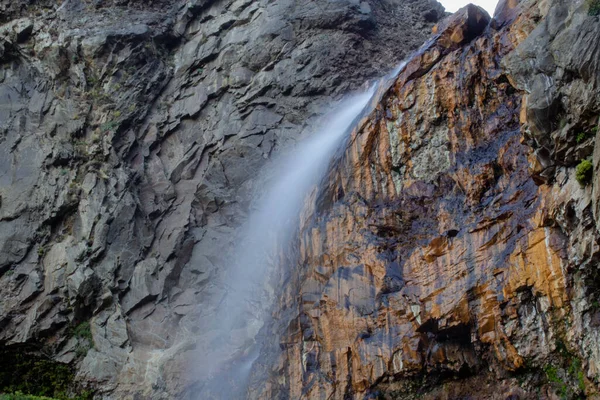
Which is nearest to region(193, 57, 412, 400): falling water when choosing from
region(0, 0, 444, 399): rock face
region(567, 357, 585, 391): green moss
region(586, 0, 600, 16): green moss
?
region(0, 0, 444, 399): rock face

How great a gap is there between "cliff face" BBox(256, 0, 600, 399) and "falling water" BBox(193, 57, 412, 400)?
128 centimetres

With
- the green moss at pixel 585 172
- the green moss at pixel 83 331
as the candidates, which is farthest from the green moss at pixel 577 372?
the green moss at pixel 83 331

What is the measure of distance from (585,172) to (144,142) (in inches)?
619

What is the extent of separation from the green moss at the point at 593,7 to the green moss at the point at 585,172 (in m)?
2.33

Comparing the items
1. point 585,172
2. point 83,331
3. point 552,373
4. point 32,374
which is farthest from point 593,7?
point 32,374

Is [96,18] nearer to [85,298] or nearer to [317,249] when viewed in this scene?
[85,298]

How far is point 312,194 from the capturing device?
625 inches

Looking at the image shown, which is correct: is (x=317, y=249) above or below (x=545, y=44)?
below

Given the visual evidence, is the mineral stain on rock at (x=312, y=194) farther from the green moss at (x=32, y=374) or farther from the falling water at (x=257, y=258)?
the falling water at (x=257, y=258)

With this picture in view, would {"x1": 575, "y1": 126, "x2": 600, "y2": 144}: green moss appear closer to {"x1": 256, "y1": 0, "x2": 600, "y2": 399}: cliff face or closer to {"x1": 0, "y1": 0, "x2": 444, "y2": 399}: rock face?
{"x1": 256, "y1": 0, "x2": 600, "y2": 399}: cliff face

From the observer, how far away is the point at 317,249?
1420 centimetres

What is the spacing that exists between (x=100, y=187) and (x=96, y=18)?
7.96 m

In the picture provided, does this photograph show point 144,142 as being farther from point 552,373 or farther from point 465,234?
point 552,373

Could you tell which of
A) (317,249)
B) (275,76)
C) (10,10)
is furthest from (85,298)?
(10,10)
